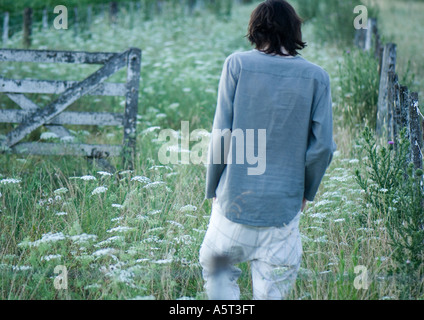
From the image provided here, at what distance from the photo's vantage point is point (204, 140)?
20.3 feet

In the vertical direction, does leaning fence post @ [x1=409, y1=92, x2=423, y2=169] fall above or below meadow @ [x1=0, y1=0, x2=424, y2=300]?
above

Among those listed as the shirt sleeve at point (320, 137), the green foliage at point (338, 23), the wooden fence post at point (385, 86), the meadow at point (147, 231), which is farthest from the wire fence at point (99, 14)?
the shirt sleeve at point (320, 137)

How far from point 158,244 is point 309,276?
121 centimetres

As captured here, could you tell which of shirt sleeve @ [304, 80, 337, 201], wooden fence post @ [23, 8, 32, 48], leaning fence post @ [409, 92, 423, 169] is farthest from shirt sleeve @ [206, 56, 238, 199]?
wooden fence post @ [23, 8, 32, 48]

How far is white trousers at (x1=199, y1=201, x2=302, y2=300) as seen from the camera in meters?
2.72

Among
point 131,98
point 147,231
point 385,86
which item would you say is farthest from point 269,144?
point 385,86

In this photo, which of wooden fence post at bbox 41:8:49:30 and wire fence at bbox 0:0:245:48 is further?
wooden fence post at bbox 41:8:49:30

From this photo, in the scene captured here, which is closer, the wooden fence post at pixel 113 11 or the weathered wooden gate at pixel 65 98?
the weathered wooden gate at pixel 65 98

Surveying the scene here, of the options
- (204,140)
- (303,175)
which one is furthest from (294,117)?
(204,140)

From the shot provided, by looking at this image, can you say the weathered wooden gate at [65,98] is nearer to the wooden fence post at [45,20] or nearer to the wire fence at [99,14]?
the wire fence at [99,14]

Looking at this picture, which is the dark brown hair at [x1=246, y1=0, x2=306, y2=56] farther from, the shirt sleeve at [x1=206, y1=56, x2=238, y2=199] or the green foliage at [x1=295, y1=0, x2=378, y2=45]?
the green foliage at [x1=295, y1=0, x2=378, y2=45]

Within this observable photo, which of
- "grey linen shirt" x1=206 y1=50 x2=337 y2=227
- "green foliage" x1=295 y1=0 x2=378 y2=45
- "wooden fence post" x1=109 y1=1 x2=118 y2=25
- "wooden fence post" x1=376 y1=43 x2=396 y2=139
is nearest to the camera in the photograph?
"grey linen shirt" x1=206 y1=50 x2=337 y2=227

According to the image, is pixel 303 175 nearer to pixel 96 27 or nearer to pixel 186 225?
pixel 186 225

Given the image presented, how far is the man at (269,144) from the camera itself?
2.62 m
